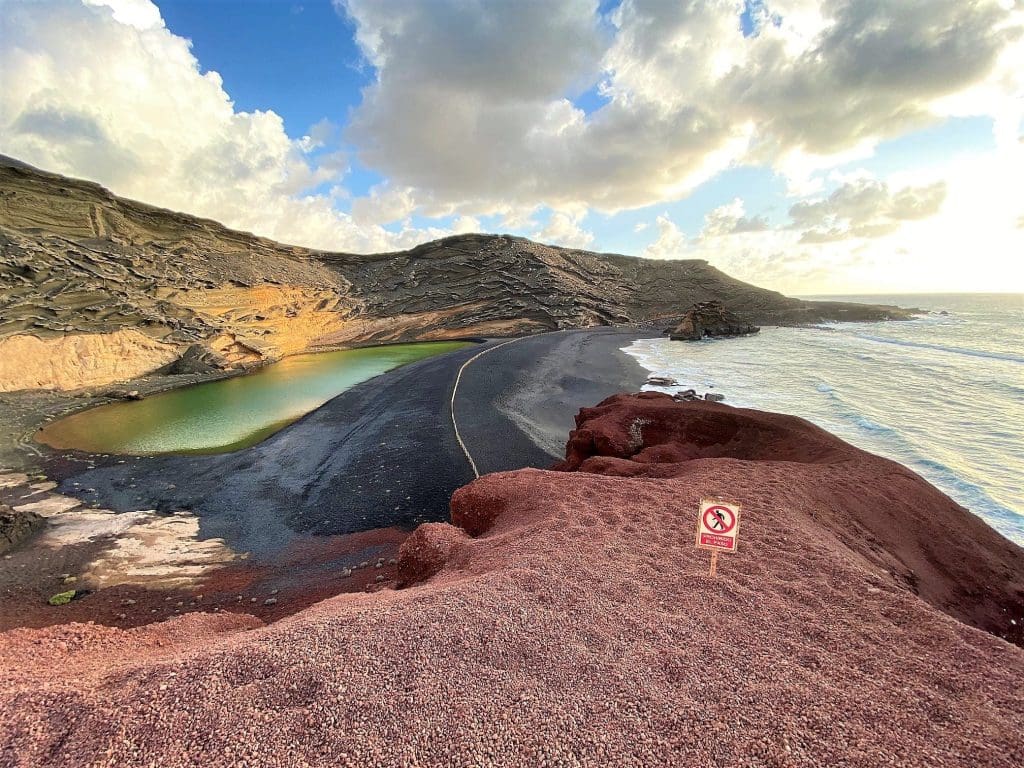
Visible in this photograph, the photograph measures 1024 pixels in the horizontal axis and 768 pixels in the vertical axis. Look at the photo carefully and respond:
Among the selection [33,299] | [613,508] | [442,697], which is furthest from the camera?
[33,299]

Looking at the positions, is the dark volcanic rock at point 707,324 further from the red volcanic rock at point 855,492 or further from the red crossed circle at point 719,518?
the red crossed circle at point 719,518

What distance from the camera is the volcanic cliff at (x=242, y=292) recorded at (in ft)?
71.9

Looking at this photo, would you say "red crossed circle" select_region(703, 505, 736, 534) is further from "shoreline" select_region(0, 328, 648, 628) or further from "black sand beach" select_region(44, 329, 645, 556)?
"black sand beach" select_region(44, 329, 645, 556)

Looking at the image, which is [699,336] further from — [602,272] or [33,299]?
[33,299]

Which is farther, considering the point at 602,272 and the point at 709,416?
the point at 602,272

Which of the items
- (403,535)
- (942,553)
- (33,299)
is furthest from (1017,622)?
(33,299)

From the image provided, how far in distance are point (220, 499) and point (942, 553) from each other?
14.6 m

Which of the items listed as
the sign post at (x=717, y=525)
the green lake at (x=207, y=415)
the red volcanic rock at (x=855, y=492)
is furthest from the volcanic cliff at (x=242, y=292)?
the sign post at (x=717, y=525)

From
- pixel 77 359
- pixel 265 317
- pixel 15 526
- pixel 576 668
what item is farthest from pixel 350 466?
pixel 265 317

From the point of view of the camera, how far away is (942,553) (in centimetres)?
636

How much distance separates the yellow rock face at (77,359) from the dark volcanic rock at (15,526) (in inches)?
620

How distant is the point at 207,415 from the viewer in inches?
746

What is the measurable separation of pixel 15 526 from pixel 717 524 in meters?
12.8

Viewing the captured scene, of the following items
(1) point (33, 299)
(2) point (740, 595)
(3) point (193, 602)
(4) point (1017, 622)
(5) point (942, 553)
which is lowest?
(3) point (193, 602)
